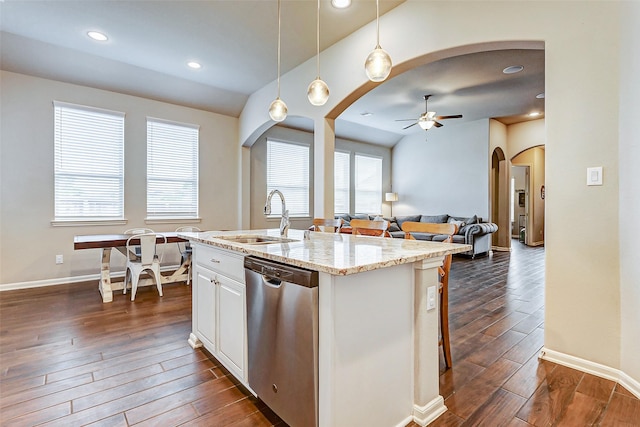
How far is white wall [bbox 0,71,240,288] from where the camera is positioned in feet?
13.4

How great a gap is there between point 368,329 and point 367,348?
86 mm

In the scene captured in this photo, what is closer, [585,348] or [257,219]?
[585,348]

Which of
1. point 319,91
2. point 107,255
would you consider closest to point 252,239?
point 319,91

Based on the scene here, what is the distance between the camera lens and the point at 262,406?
69.3 inches

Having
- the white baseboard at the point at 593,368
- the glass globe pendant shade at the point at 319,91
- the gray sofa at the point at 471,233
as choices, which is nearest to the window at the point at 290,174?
the gray sofa at the point at 471,233

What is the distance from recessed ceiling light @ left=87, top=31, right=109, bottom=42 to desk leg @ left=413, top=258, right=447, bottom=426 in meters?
4.41

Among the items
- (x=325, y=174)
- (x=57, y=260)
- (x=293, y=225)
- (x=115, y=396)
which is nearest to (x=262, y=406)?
(x=115, y=396)

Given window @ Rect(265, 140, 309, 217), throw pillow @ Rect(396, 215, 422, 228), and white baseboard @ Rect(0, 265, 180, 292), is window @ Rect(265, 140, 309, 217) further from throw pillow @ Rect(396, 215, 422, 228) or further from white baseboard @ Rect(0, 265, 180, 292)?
white baseboard @ Rect(0, 265, 180, 292)

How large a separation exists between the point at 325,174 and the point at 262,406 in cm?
277

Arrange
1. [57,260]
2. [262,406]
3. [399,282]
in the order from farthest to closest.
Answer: [57,260] → [262,406] → [399,282]

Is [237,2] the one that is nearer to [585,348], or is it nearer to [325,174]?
[325,174]

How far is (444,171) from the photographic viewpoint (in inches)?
317

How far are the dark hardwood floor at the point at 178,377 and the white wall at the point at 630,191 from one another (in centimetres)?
33

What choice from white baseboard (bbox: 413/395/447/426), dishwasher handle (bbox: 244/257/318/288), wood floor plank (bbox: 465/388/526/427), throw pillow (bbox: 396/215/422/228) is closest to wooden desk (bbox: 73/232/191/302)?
dishwasher handle (bbox: 244/257/318/288)
